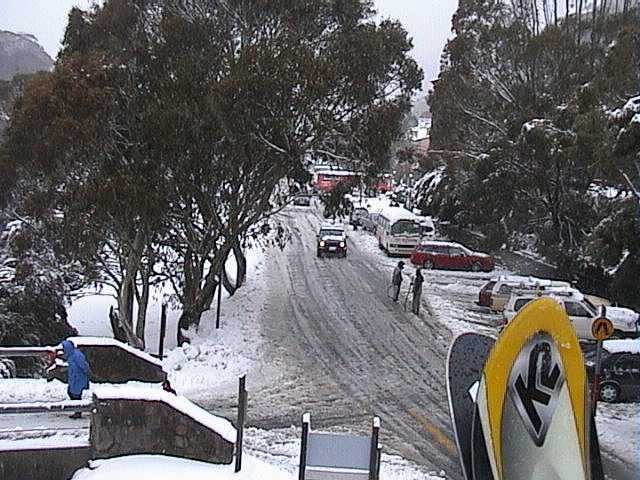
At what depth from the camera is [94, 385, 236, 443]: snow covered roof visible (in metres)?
7.25

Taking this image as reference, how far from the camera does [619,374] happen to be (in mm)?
12039

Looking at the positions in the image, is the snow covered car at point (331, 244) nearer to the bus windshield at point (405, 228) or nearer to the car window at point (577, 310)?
the bus windshield at point (405, 228)

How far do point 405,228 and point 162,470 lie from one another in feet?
74.6

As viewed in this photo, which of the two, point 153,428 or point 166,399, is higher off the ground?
point 166,399

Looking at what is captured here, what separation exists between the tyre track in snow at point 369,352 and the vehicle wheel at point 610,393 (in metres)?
2.19

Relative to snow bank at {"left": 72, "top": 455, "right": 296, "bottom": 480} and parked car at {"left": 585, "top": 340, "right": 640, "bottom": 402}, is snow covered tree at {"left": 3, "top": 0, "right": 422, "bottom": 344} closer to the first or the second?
parked car at {"left": 585, "top": 340, "right": 640, "bottom": 402}

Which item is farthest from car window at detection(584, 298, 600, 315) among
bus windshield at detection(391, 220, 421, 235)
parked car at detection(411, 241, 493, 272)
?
bus windshield at detection(391, 220, 421, 235)

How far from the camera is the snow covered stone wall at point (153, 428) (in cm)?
715

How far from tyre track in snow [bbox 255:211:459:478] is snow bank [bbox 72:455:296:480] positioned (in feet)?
8.35

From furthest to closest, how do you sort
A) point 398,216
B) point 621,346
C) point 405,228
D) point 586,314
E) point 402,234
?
point 398,216, point 405,228, point 402,234, point 586,314, point 621,346

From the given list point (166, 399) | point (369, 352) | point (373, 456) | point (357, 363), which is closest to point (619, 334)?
point (369, 352)

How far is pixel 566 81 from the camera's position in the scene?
25.2 meters

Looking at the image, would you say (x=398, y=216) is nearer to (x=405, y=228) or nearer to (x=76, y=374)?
(x=405, y=228)

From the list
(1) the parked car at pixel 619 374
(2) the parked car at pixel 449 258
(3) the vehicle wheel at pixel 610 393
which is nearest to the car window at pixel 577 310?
(1) the parked car at pixel 619 374
